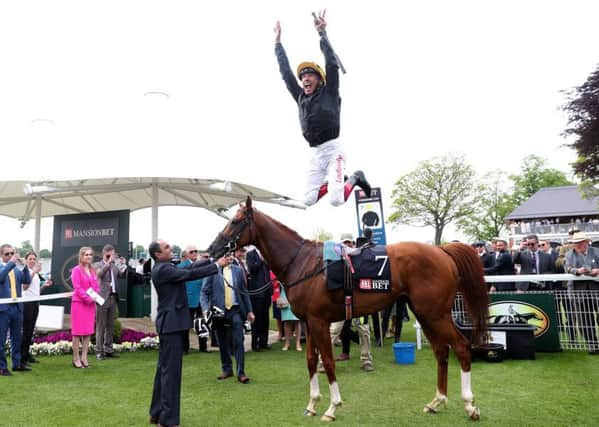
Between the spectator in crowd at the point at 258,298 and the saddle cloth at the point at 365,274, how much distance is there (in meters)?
3.93

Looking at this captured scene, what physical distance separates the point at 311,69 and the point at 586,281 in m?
5.93

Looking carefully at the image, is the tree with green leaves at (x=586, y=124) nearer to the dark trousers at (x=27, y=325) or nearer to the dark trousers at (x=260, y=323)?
the dark trousers at (x=260, y=323)

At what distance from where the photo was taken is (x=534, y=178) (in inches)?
2282

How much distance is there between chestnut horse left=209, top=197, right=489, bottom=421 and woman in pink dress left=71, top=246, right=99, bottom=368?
12.7 ft

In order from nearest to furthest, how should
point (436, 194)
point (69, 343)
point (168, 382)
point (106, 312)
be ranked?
1. point (168, 382)
2. point (106, 312)
3. point (69, 343)
4. point (436, 194)

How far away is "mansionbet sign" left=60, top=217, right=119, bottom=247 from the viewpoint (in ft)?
34.3

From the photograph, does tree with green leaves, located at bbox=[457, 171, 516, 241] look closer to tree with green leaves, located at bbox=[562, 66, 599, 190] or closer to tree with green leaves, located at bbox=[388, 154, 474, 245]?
tree with green leaves, located at bbox=[388, 154, 474, 245]

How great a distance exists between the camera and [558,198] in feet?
161

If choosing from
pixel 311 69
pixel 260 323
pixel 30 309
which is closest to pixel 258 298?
pixel 260 323

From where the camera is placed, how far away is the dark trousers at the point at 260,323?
844cm

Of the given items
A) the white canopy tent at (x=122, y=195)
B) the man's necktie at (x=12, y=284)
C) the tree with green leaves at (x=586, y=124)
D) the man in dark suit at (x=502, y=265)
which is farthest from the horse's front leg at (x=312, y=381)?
the tree with green leaves at (x=586, y=124)

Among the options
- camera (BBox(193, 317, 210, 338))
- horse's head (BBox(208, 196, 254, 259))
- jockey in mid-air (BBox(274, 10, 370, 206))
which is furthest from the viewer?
camera (BBox(193, 317, 210, 338))

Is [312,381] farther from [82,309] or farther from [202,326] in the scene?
[82,309]

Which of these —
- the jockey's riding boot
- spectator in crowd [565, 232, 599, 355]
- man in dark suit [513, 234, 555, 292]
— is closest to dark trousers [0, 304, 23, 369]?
the jockey's riding boot
